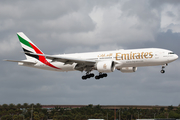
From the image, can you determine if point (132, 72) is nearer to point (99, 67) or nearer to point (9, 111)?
point (99, 67)

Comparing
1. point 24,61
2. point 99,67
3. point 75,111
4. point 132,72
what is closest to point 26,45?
point 24,61

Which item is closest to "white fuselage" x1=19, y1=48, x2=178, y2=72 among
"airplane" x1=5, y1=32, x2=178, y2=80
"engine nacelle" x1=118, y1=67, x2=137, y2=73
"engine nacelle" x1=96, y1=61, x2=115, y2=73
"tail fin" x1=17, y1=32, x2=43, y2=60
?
"airplane" x1=5, y1=32, x2=178, y2=80

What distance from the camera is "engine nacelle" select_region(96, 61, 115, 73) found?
4978 centimetres

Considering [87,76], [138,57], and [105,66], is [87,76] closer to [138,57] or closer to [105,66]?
[105,66]

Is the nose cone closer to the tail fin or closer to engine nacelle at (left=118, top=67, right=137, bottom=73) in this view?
engine nacelle at (left=118, top=67, right=137, bottom=73)

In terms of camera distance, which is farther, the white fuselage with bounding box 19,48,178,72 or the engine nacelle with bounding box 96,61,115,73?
the engine nacelle with bounding box 96,61,115,73

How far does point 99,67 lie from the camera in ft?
166

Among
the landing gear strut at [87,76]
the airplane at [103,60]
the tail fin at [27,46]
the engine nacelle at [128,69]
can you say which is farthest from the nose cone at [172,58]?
the tail fin at [27,46]

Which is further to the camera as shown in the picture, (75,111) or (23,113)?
(75,111)

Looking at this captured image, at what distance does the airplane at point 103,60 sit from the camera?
160 feet

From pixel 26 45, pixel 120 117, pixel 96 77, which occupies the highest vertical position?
pixel 26 45

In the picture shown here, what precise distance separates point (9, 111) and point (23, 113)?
4.09 meters

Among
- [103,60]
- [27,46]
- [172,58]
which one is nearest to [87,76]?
[103,60]

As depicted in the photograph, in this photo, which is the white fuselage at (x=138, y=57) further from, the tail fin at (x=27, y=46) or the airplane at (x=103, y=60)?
the tail fin at (x=27, y=46)
